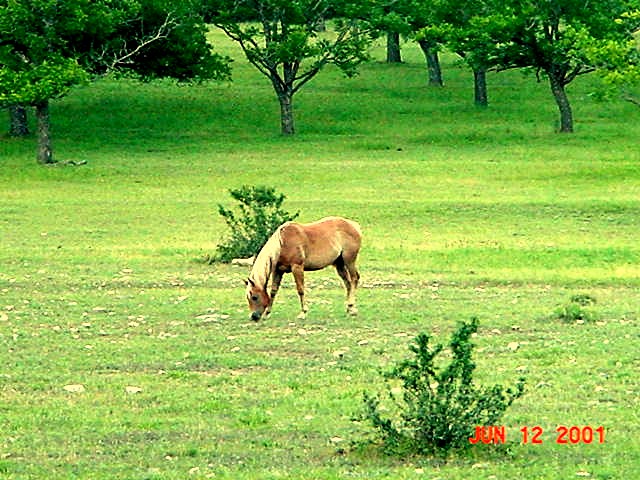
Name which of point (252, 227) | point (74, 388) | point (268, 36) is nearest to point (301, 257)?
point (74, 388)

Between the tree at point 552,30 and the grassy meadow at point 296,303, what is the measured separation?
2.49 metres

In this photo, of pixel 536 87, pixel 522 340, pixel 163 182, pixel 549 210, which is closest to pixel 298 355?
pixel 522 340

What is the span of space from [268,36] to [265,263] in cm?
3660

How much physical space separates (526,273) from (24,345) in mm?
9419

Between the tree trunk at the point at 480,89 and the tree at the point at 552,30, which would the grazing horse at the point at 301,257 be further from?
the tree trunk at the point at 480,89

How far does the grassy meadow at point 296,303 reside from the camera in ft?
32.7

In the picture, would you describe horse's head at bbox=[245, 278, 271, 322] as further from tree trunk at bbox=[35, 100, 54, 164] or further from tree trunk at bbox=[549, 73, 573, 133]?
tree trunk at bbox=[549, 73, 573, 133]

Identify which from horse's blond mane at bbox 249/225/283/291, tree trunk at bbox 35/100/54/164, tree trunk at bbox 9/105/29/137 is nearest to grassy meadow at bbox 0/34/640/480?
tree trunk at bbox 35/100/54/164

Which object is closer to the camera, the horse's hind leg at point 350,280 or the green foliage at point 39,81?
the horse's hind leg at point 350,280

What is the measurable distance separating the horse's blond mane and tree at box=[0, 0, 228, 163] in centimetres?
2647

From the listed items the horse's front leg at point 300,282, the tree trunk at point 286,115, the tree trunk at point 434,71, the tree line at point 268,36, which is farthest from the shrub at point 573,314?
the tree trunk at point 434,71

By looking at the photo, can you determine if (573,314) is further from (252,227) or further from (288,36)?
(288,36)

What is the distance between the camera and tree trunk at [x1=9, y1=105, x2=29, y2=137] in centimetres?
5034

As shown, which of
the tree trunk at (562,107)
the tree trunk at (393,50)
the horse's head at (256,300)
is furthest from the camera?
the tree trunk at (393,50)
